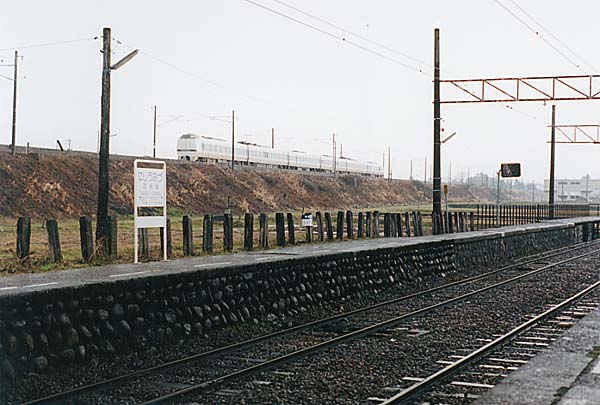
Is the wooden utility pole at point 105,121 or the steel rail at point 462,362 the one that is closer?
the steel rail at point 462,362

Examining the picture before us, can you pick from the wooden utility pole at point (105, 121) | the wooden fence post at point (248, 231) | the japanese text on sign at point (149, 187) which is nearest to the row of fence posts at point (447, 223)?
the wooden fence post at point (248, 231)

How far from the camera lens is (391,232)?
88.0 ft

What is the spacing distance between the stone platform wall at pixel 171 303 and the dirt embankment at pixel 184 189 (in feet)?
88.6

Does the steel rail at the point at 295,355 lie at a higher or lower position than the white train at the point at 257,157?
lower

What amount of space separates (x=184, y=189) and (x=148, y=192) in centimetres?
4141

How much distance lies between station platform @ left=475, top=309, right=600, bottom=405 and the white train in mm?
53174

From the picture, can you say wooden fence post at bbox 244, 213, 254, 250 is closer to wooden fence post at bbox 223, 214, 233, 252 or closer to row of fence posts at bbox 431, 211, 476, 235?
wooden fence post at bbox 223, 214, 233, 252

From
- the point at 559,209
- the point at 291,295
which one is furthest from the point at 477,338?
the point at 559,209

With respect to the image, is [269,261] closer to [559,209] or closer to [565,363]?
[565,363]

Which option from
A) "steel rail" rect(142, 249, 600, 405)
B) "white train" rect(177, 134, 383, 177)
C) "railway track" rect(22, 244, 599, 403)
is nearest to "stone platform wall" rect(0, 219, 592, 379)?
"railway track" rect(22, 244, 599, 403)

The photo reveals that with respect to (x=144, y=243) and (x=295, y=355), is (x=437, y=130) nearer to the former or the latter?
(x=144, y=243)

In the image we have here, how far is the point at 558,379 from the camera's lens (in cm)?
823

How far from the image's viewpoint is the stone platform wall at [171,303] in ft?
27.5

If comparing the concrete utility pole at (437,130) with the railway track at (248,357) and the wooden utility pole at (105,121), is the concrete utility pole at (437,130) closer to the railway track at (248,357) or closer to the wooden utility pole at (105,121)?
the railway track at (248,357)
